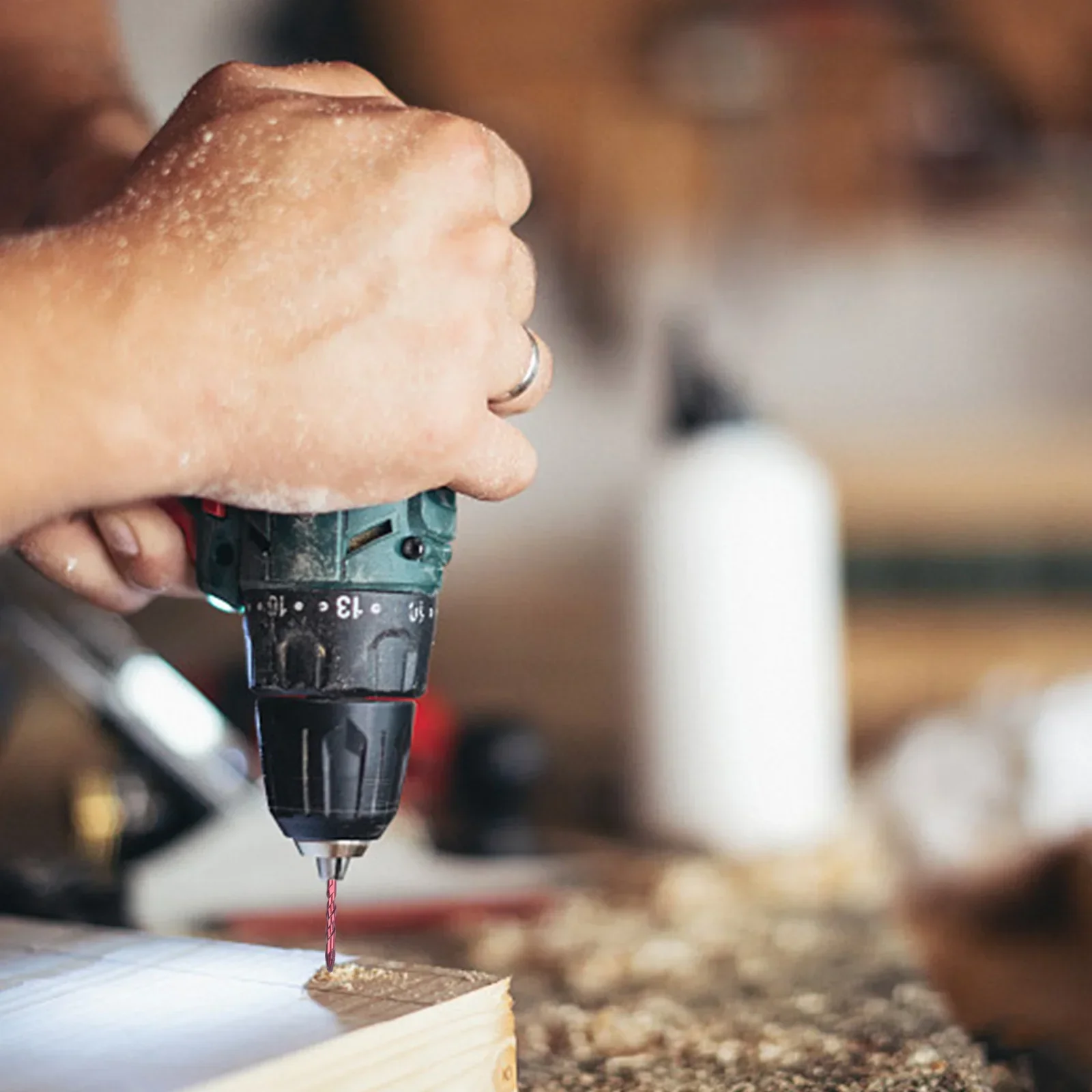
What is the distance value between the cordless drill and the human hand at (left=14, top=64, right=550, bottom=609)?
23mm

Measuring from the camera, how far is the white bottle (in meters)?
1.23

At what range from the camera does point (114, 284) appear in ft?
1.49

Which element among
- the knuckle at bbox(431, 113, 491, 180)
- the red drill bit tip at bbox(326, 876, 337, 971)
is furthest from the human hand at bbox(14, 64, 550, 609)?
the red drill bit tip at bbox(326, 876, 337, 971)

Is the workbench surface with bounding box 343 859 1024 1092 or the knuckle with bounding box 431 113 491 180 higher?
the knuckle with bounding box 431 113 491 180

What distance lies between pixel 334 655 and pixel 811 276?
5.11 feet

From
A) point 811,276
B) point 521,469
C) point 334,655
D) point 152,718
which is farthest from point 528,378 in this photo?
point 811,276

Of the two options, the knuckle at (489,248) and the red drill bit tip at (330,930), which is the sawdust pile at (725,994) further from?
the knuckle at (489,248)

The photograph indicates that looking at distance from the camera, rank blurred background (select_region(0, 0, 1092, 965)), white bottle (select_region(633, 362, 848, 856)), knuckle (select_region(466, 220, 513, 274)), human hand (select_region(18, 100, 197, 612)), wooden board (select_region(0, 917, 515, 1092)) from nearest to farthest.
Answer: wooden board (select_region(0, 917, 515, 1092)), knuckle (select_region(466, 220, 513, 274)), human hand (select_region(18, 100, 197, 612)), white bottle (select_region(633, 362, 848, 856)), blurred background (select_region(0, 0, 1092, 965))

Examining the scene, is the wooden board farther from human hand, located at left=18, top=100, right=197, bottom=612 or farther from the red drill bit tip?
human hand, located at left=18, top=100, right=197, bottom=612

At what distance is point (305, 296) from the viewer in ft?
1.54

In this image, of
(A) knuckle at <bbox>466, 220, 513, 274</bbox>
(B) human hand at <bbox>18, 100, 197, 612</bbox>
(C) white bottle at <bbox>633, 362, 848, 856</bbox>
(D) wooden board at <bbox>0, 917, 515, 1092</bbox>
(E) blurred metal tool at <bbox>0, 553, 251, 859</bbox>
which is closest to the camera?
(D) wooden board at <bbox>0, 917, 515, 1092</bbox>

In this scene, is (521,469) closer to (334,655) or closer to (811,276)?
(334,655)

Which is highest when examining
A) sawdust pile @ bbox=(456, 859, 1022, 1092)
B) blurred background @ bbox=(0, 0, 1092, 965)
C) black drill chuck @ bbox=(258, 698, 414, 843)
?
blurred background @ bbox=(0, 0, 1092, 965)

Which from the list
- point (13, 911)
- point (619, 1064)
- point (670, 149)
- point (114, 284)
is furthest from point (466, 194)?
point (670, 149)
